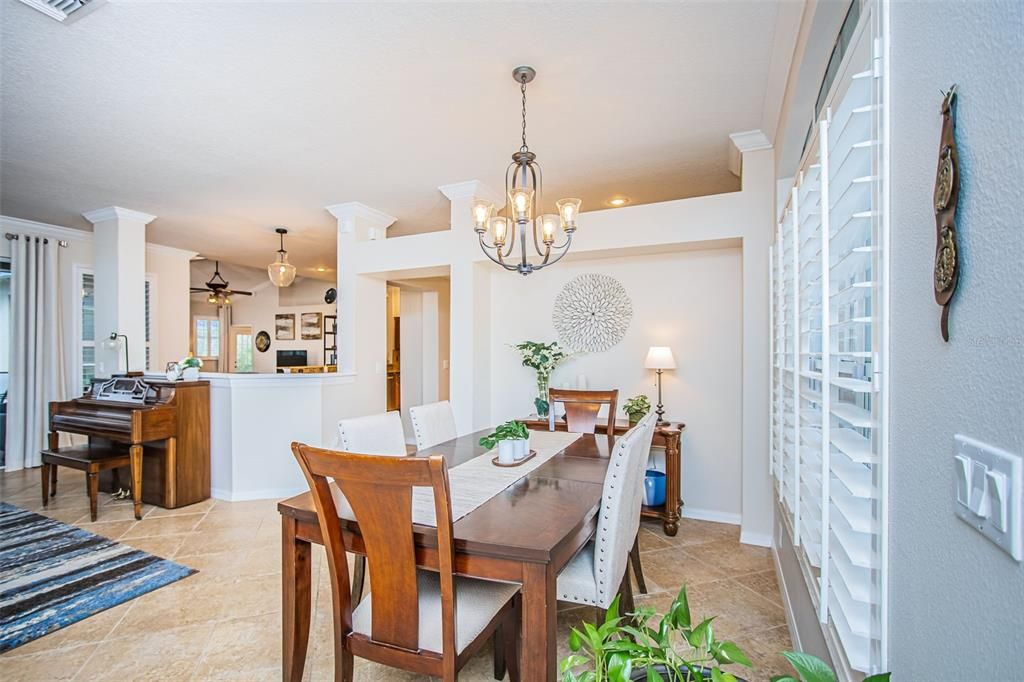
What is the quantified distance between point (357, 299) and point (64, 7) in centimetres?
286

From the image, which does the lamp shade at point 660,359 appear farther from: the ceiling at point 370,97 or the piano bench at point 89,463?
the piano bench at point 89,463

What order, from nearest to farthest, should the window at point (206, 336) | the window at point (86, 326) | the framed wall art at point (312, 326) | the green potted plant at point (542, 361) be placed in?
the green potted plant at point (542, 361) < the window at point (86, 326) < the framed wall art at point (312, 326) < the window at point (206, 336)

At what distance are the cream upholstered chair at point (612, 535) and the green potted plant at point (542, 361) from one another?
2.01m

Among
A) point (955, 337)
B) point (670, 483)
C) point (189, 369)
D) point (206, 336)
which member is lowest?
point (670, 483)

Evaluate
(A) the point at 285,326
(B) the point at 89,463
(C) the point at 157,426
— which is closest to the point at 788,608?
(C) the point at 157,426

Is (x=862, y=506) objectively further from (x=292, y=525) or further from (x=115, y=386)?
(x=115, y=386)

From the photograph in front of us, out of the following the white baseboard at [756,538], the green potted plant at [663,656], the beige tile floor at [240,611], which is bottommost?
the beige tile floor at [240,611]

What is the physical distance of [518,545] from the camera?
4.48ft

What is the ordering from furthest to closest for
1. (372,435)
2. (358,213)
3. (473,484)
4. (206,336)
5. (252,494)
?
(206,336) < (358,213) < (252,494) < (372,435) < (473,484)

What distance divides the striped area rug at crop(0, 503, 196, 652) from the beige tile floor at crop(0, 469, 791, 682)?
0.30ft

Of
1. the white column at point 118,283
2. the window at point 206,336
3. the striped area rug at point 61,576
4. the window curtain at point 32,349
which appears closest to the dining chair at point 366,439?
the striped area rug at point 61,576

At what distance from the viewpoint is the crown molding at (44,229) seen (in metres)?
5.12

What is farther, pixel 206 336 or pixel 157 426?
pixel 206 336

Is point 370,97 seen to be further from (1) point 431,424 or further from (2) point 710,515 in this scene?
(2) point 710,515
